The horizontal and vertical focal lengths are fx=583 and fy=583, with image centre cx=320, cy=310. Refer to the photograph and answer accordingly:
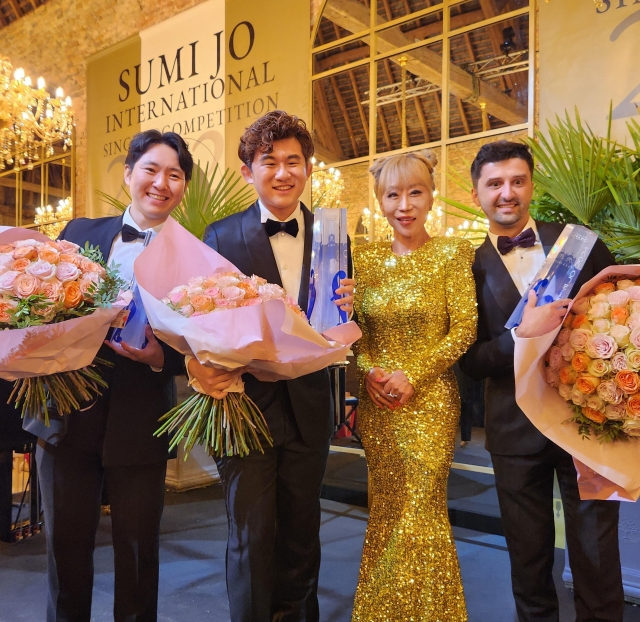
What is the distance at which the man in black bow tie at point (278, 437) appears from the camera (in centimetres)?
177

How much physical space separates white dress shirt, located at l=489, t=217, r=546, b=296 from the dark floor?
1.49 metres

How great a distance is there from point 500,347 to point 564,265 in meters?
0.33

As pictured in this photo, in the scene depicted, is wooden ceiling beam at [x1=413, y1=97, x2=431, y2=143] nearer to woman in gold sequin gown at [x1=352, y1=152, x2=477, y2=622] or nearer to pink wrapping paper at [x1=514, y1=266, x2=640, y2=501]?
woman in gold sequin gown at [x1=352, y1=152, x2=477, y2=622]

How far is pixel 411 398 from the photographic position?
6.86ft

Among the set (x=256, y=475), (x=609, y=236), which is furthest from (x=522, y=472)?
(x=609, y=236)

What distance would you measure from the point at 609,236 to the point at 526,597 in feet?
4.81

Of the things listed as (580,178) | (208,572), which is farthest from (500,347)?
(208,572)

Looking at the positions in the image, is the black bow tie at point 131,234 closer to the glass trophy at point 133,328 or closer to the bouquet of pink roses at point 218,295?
the glass trophy at point 133,328

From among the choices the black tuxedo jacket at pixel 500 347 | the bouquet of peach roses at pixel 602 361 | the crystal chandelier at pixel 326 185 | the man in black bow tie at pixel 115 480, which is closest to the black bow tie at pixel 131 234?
the man in black bow tie at pixel 115 480

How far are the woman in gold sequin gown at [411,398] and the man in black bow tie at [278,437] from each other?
0.25m

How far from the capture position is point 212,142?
19.8 feet

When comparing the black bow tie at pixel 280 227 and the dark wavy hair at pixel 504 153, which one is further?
the dark wavy hair at pixel 504 153

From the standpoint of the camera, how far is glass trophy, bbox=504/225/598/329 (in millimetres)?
1767

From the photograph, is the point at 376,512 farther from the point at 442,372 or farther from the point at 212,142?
the point at 212,142
